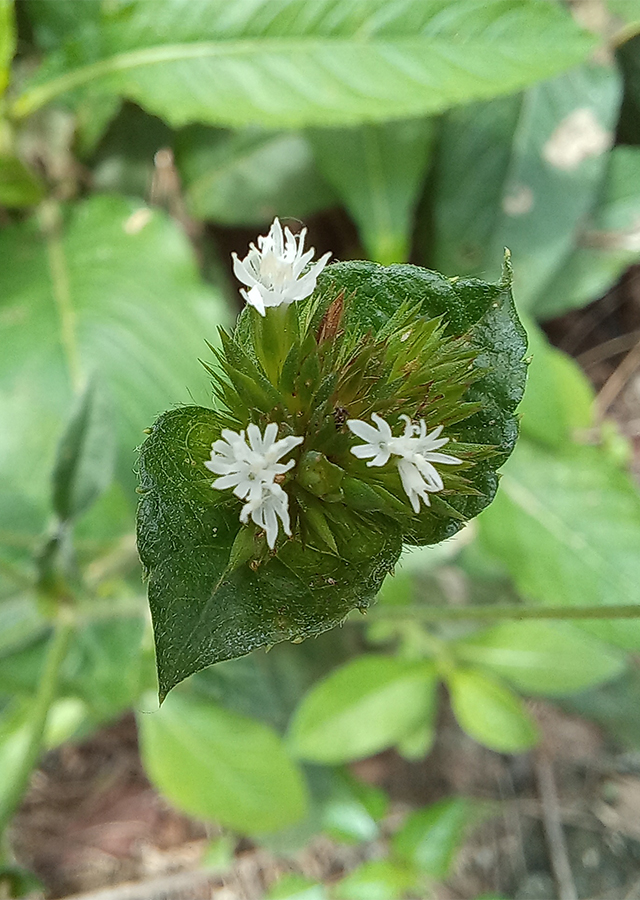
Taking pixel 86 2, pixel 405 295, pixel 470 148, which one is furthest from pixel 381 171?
pixel 405 295

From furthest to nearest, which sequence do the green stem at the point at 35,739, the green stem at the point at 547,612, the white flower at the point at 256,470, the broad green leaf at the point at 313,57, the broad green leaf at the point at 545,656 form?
the broad green leaf at the point at 545,656, the broad green leaf at the point at 313,57, the green stem at the point at 35,739, the green stem at the point at 547,612, the white flower at the point at 256,470

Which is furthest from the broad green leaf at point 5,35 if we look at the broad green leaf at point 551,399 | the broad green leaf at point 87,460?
the broad green leaf at point 551,399

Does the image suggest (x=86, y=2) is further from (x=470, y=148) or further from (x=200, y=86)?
(x=470, y=148)

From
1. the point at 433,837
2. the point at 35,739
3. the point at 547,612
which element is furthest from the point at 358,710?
the point at 547,612

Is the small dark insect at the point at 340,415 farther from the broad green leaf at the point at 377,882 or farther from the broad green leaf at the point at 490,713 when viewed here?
the broad green leaf at the point at 377,882

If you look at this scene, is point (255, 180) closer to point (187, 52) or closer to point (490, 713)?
point (187, 52)

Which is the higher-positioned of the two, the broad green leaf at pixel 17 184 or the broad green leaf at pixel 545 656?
the broad green leaf at pixel 17 184
